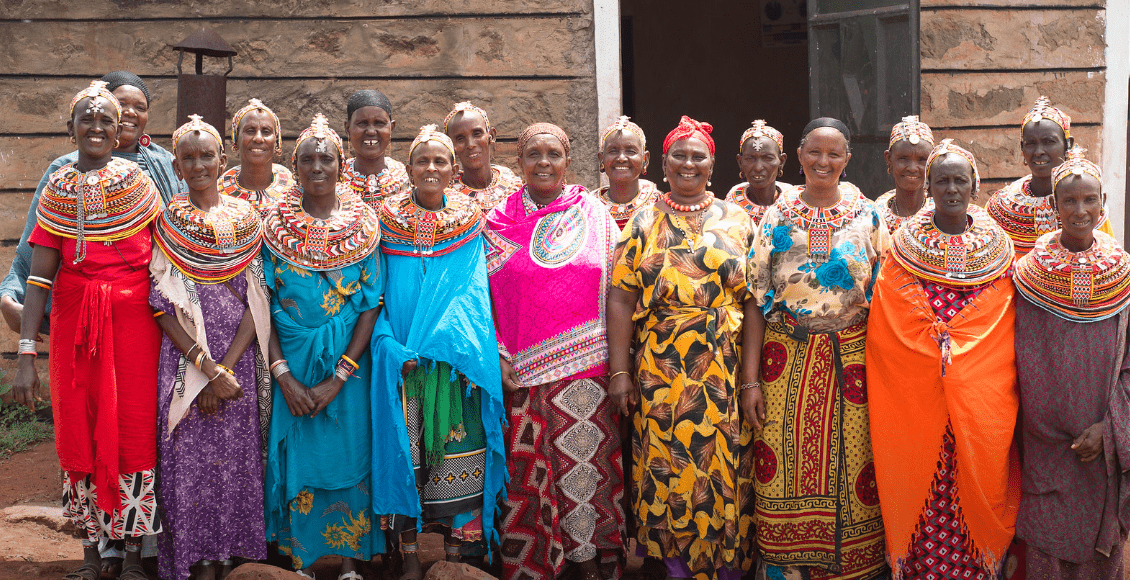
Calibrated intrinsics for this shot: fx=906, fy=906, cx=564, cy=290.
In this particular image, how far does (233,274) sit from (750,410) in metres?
2.05

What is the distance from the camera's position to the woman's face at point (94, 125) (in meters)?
3.39

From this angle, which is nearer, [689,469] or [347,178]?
[689,469]

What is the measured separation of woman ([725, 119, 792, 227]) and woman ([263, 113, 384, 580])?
1632mm

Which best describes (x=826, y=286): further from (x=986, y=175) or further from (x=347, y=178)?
(x=986, y=175)

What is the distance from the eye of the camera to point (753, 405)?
3.45 m

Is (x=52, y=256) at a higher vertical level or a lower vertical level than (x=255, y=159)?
lower

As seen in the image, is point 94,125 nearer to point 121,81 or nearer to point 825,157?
point 121,81

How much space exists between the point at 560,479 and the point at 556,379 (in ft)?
1.33

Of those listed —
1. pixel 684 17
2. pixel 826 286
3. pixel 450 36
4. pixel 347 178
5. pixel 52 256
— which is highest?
pixel 684 17

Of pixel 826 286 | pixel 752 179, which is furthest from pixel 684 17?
pixel 826 286

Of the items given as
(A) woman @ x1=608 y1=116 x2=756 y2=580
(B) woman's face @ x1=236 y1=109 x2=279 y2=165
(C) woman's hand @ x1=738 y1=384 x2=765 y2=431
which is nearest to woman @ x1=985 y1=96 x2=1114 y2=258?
(A) woman @ x1=608 y1=116 x2=756 y2=580

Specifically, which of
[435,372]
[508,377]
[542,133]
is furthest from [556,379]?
[542,133]

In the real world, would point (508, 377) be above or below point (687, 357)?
below

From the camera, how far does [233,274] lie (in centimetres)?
349
